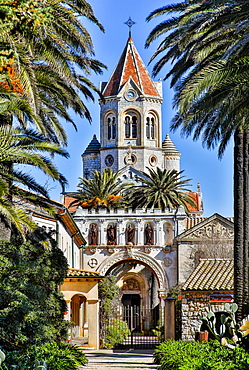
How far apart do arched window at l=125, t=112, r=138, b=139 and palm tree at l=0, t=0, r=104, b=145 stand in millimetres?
62297

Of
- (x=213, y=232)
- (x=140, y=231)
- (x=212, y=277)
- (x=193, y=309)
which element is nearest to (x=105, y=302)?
(x=212, y=277)

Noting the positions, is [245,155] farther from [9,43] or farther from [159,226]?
[159,226]

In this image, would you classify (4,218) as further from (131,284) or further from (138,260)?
(131,284)

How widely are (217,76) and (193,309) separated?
36.7 feet

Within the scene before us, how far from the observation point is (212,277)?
94.1ft

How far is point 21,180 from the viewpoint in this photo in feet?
63.7

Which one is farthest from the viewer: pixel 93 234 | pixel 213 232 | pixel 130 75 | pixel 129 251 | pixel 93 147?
pixel 93 147

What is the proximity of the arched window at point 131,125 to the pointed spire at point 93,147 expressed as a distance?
6620mm

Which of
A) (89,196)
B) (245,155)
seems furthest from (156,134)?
(245,155)

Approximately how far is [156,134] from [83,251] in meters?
30.9

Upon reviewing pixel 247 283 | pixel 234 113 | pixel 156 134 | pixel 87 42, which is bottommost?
pixel 247 283

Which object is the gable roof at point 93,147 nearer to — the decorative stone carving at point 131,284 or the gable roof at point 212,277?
the decorative stone carving at point 131,284

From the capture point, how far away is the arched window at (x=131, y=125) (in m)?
85.3

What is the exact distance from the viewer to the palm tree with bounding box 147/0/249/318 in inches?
732
